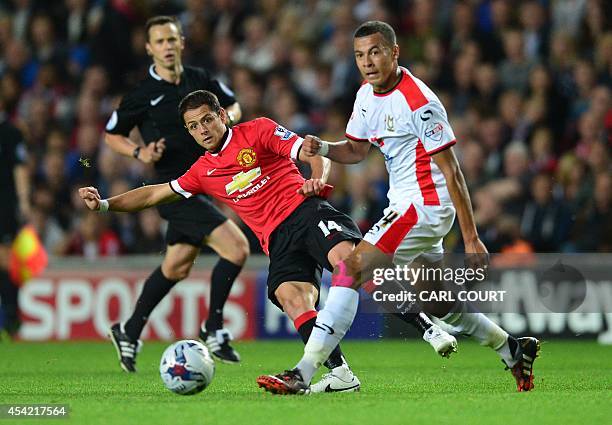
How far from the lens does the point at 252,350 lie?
10.9 meters

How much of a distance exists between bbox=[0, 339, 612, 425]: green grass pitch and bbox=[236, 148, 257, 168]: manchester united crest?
1332 millimetres

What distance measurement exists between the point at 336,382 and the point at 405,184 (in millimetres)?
1202

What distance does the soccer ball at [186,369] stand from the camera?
6551 millimetres

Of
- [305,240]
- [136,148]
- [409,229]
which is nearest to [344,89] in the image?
[136,148]

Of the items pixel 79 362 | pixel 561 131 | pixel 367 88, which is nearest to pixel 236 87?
pixel 561 131

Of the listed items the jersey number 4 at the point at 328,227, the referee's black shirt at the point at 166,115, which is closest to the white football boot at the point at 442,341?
the jersey number 4 at the point at 328,227

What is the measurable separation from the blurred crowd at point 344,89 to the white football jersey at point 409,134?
4.99 meters

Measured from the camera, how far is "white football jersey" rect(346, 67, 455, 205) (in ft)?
22.3

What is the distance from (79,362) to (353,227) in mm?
3445

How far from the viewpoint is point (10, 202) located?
1223 centimetres

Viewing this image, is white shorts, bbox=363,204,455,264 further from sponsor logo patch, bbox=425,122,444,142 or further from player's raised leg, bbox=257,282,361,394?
player's raised leg, bbox=257,282,361,394

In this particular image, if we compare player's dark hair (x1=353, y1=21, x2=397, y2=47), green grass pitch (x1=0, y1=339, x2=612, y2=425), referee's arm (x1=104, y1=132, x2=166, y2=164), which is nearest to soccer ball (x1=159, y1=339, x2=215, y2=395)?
green grass pitch (x1=0, y1=339, x2=612, y2=425)

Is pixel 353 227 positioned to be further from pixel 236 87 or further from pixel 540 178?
pixel 236 87

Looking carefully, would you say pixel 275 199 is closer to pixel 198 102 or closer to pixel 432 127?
pixel 198 102
